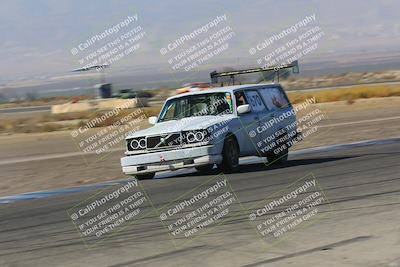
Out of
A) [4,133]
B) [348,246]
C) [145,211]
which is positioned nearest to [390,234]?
[348,246]

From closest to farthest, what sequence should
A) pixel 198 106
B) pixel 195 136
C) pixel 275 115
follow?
1. pixel 195 136
2. pixel 198 106
3. pixel 275 115

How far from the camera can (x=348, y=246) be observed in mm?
8055

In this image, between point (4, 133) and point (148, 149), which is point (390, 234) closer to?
point (148, 149)

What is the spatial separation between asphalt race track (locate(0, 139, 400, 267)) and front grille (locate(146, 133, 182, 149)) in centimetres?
128

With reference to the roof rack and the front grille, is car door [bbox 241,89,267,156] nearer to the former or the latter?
the roof rack

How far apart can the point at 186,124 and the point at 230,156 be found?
1.04 m

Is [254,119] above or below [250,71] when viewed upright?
below

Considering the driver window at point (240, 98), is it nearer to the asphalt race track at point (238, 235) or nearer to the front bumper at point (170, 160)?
the front bumper at point (170, 160)

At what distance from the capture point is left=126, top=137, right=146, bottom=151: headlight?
1534cm

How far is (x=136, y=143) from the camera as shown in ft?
50.7

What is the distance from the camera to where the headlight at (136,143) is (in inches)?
604

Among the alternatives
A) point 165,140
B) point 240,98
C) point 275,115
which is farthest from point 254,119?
point 165,140

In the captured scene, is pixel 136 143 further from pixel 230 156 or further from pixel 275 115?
pixel 275 115

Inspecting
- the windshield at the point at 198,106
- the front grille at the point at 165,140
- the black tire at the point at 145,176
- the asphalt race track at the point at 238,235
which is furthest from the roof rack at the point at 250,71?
the asphalt race track at the point at 238,235
